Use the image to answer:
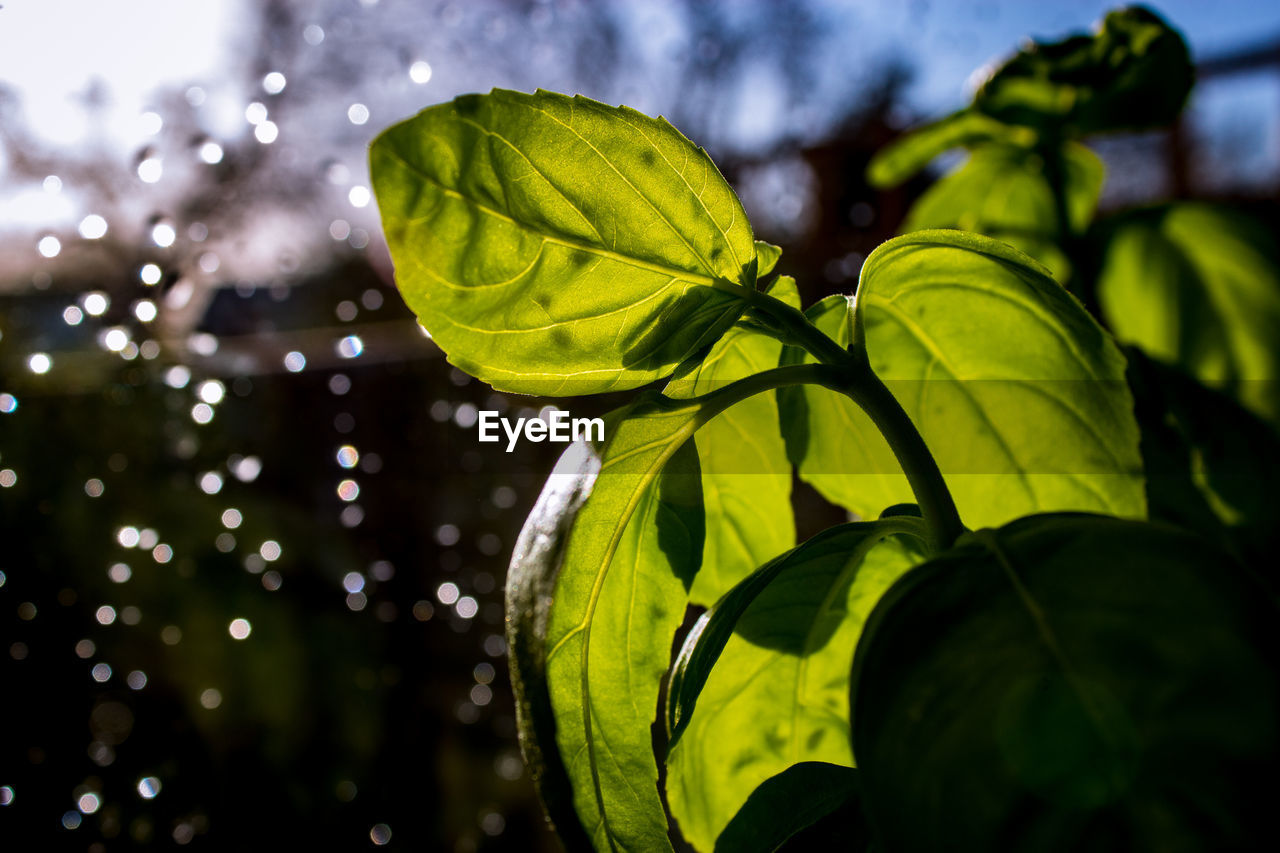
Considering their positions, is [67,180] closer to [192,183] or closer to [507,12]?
[192,183]

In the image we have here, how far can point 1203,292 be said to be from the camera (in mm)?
822

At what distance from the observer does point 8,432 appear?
676 mm

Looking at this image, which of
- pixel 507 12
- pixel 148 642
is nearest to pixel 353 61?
pixel 507 12

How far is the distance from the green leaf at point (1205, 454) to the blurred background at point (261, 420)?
1.27 feet

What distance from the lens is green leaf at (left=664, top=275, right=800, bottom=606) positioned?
44cm

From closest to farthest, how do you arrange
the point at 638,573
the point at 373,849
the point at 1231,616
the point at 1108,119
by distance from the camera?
1. the point at 1231,616
2. the point at 638,573
3. the point at 1108,119
4. the point at 373,849

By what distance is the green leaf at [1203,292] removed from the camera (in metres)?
0.77

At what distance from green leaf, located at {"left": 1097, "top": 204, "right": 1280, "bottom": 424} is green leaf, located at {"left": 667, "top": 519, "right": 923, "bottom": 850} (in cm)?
57

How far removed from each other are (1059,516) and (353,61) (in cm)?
85

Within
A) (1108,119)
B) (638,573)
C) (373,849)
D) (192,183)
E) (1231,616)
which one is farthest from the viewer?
(373,849)

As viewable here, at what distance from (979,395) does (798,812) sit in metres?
0.23

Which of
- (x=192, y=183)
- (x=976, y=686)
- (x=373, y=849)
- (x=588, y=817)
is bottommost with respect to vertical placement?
(x=373, y=849)

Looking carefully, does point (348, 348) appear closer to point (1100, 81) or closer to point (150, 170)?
point (150, 170)

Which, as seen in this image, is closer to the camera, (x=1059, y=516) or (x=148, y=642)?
(x=1059, y=516)
